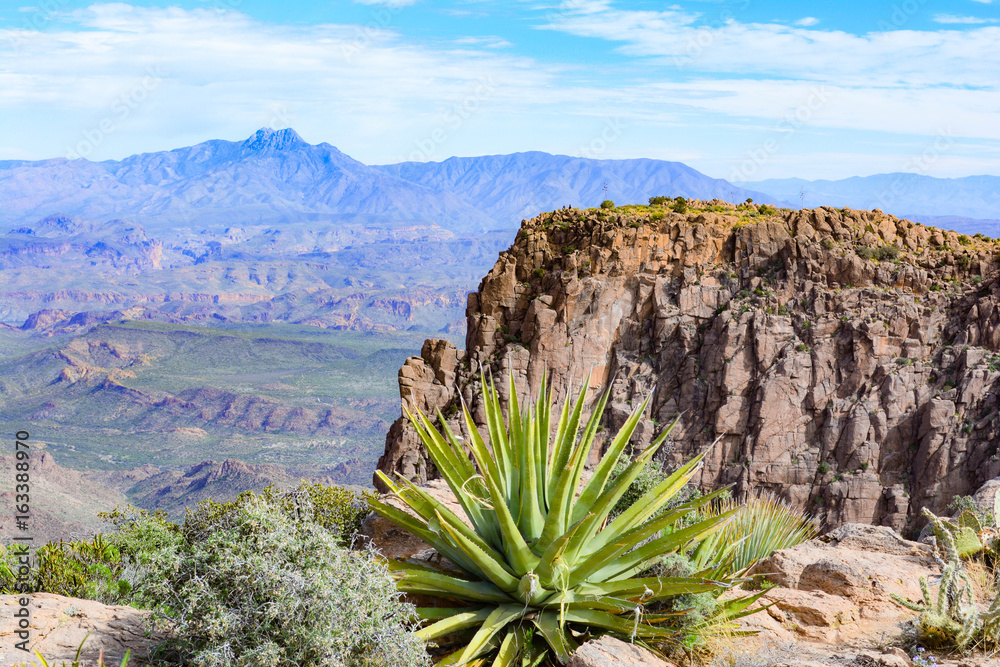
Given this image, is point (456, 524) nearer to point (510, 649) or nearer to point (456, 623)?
point (456, 623)

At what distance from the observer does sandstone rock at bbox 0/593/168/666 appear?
6258 millimetres

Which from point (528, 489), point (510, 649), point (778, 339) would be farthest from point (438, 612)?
point (778, 339)

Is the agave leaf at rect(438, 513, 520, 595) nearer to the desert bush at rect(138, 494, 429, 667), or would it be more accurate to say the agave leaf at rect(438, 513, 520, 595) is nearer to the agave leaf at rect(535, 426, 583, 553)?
the agave leaf at rect(535, 426, 583, 553)

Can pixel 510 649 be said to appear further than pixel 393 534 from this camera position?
No

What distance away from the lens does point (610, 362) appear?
4638 centimetres

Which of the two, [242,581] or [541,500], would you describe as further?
[541,500]

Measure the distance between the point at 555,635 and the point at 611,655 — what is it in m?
0.63

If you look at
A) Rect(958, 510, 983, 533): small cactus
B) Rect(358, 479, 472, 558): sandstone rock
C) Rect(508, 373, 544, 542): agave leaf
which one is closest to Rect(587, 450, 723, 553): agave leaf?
Rect(508, 373, 544, 542): agave leaf

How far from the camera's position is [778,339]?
4547cm

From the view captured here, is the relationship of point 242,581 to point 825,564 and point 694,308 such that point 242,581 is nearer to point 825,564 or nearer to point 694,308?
point 825,564

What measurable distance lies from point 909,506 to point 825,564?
38213mm

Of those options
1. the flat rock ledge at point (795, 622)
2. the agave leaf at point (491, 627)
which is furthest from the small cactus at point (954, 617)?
the agave leaf at point (491, 627)

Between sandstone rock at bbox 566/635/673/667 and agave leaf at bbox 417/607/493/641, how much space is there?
99 cm

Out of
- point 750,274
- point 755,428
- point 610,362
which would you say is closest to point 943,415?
point 755,428
